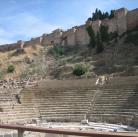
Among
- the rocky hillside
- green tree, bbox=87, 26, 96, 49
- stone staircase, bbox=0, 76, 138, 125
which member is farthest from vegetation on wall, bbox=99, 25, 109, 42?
stone staircase, bbox=0, 76, 138, 125

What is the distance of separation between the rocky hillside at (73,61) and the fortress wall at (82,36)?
0.72 metres

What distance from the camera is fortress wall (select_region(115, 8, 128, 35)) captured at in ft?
128

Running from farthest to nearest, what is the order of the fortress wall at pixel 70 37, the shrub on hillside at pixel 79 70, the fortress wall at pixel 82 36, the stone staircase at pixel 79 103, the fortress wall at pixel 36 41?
the fortress wall at pixel 36 41, the fortress wall at pixel 70 37, the fortress wall at pixel 82 36, the shrub on hillside at pixel 79 70, the stone staircase at pixel 79 103

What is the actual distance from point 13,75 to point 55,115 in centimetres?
1782

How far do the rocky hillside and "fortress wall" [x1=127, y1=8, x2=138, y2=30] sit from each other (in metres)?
1.19

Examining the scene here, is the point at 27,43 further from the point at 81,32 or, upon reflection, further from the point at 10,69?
the point at 10,69

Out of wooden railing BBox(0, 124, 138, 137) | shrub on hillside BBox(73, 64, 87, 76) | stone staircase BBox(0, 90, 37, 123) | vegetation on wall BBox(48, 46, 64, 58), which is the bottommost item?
stone staircase BBox(0, 90, 37, 123)

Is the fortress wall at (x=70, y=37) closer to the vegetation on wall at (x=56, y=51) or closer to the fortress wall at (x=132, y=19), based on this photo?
the vegetation on wall at (x=56, y=51)

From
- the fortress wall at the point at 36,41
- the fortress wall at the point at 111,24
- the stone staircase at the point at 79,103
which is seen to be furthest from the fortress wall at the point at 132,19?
the stone staircase at the point at 79,103

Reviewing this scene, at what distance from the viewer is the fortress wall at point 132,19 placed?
3884 centimetres

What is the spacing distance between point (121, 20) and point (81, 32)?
5.33 metres

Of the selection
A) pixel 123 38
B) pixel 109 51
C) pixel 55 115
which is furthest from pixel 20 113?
pixel 123 38

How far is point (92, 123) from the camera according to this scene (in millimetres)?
19781

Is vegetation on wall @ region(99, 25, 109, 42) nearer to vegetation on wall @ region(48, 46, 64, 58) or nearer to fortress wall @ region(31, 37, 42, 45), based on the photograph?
vegetation on wall @ region(48, 46, 64, 58)
